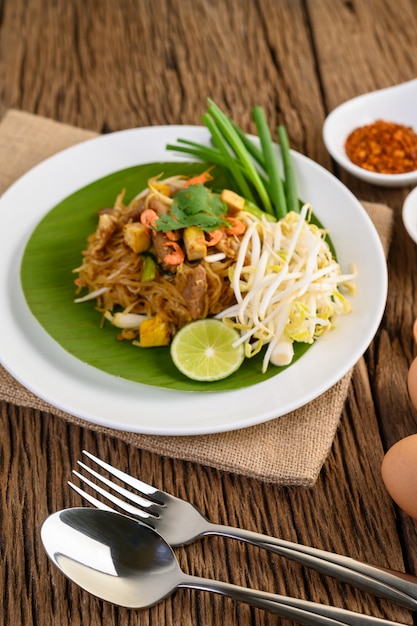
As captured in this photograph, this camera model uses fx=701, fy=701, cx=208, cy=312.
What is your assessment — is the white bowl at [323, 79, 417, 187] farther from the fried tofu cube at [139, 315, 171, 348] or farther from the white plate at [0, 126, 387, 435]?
the fried tofu cube at [139, 315, 171, 348]

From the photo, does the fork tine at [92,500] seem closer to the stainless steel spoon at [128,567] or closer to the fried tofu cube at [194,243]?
the stainless steel spoon at [128,567]

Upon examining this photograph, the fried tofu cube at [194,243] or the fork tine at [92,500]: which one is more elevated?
the fried tofu cube at [194,243]

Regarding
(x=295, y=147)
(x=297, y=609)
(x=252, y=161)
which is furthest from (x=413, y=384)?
(x=295, y=147)

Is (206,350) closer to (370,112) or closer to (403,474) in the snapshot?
(403,474)

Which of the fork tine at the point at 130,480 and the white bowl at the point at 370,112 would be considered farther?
the white bowl at the point at 370,112

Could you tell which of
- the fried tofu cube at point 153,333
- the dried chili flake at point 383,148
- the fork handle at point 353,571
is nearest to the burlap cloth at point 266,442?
the fork handle at point 353,571

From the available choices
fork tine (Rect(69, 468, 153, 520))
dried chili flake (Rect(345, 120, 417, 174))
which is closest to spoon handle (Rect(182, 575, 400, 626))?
fork tine (Rect(69, 468, 153, 520))

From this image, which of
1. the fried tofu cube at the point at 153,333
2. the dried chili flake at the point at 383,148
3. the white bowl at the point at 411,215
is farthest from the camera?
the dried chili flake at the point at 383,148
